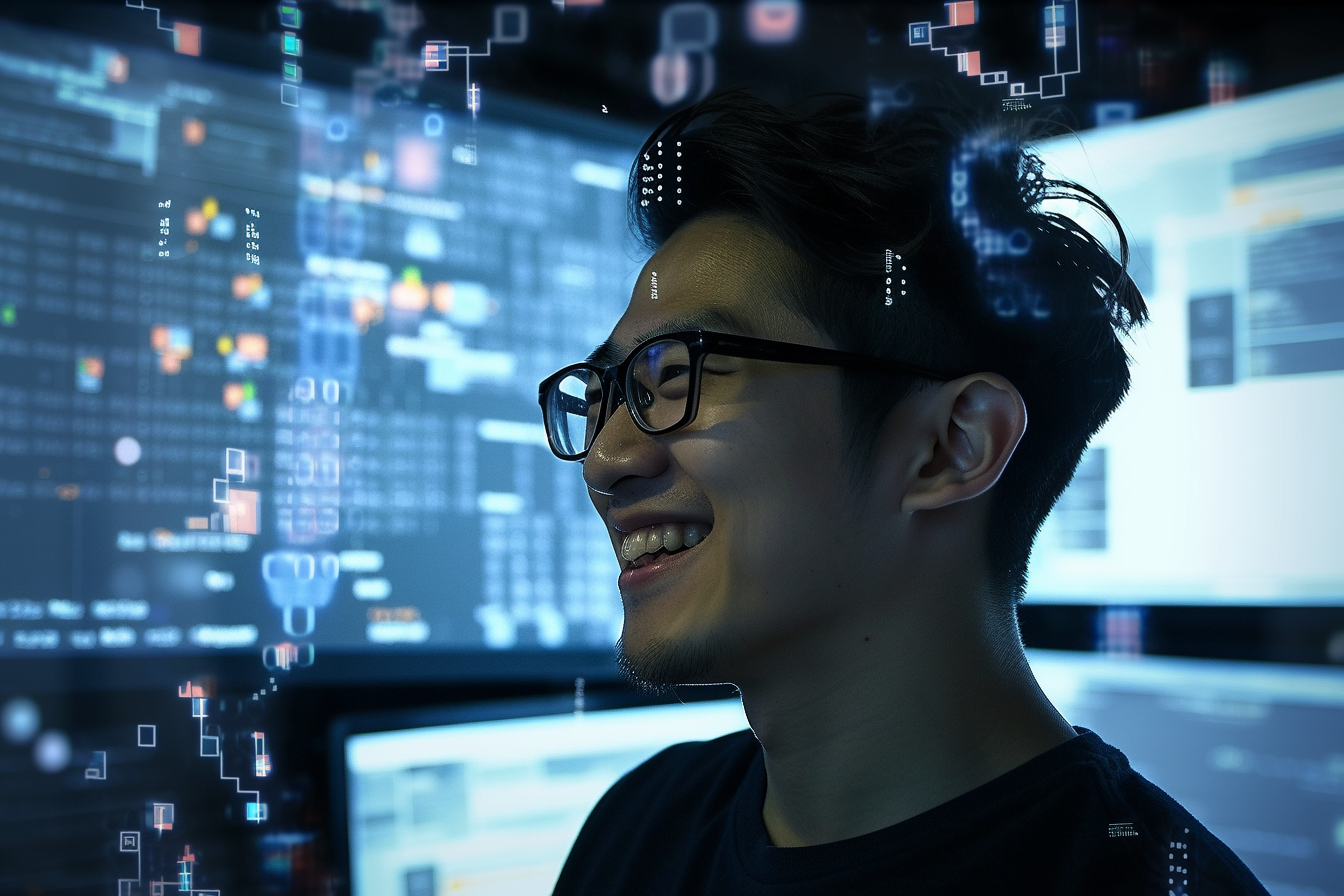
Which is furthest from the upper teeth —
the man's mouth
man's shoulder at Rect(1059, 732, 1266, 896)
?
man's shoulder at Rect(1059, 732, 1266, 896)

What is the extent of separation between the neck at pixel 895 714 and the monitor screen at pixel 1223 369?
0.82ft

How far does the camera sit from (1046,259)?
541 millimetres

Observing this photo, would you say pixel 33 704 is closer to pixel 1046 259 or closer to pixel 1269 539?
pixel 1046 259

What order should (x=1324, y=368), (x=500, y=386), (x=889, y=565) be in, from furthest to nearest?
(x=500, y=386), (x=1324, y=368), (x=889, y=565)

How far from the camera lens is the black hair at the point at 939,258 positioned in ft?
1.70

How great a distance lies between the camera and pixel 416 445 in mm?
763

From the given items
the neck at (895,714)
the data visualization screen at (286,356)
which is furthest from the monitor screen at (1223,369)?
the data visualization screen at (286,356)

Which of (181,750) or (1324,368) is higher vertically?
(1324,368)

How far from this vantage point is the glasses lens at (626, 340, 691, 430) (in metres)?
0.51

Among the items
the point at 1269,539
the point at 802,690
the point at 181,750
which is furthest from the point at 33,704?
the point at 1269,539

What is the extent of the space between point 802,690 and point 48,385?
1.79 ft

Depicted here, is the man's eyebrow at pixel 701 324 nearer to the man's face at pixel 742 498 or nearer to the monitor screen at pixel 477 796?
the man's face at pixel 742 498

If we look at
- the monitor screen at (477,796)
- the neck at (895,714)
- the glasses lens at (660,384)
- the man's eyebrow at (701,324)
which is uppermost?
the man's eyebrow at (701,324)

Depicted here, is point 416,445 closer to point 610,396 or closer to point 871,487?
point 610,396
